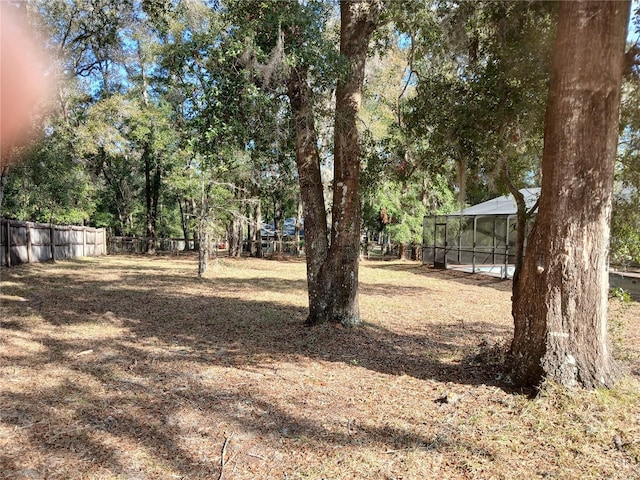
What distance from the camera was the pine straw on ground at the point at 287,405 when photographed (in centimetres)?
290

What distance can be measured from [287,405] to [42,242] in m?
18.5

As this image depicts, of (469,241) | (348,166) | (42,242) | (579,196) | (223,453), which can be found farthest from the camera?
(469,241)

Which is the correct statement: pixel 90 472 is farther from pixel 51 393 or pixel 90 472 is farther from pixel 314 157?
pixel 314 157

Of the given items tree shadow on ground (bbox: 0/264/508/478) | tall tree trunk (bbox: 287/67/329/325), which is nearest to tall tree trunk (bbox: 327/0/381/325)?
tall tree trunk (bbox: 287/67/329/325)

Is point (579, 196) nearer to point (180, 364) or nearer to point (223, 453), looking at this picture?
point (223, 453)

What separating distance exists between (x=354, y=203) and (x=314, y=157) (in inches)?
37.4

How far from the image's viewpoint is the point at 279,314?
833 centimetres

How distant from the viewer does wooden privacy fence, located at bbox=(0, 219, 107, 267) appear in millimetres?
15520

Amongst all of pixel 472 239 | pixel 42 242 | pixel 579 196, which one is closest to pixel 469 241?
pixel 472 239

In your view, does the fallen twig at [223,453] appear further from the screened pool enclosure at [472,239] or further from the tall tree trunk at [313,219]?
the screened pool enclosure at [472,239]

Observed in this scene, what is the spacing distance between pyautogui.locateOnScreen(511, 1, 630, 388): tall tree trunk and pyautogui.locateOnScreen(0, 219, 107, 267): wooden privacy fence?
1731cm

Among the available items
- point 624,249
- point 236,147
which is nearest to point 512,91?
point 624,249

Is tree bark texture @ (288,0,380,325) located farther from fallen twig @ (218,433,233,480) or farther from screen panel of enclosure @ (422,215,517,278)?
screen panel of enclosure @ (422,215,517,278)

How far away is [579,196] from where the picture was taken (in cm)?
358
